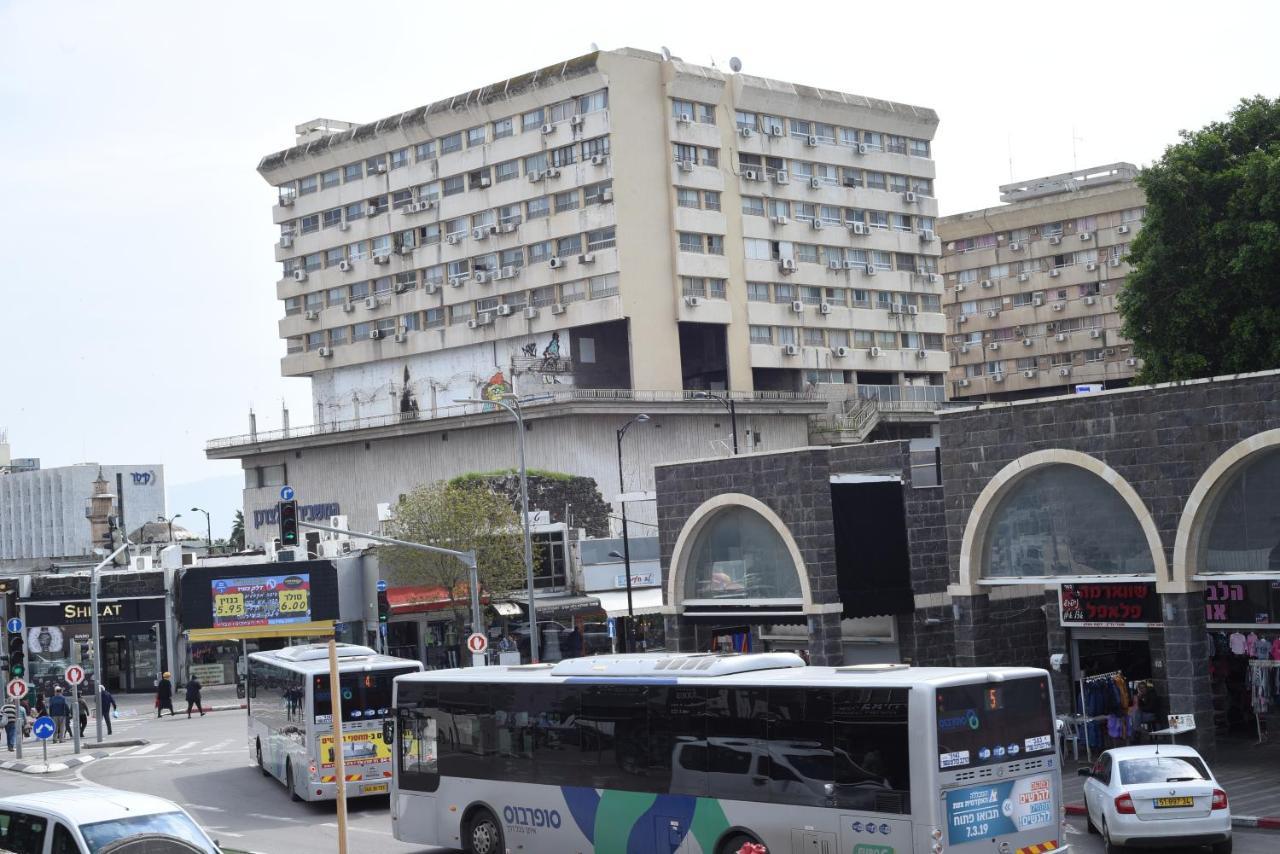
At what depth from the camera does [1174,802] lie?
64.0ft

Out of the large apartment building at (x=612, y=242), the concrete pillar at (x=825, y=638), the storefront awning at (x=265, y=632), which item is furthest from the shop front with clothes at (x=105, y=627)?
the concrete pillar at (x=825, y=638)

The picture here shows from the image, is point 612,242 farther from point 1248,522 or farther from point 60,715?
point 1248,522

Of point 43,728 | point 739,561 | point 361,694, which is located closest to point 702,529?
point 739,561

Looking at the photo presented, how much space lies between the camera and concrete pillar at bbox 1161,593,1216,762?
86.3 ft

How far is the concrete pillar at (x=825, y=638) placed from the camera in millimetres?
31797

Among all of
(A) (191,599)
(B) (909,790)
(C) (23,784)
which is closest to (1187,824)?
(B) (909,790)

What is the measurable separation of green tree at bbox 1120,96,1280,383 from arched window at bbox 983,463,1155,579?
23938 millimetres

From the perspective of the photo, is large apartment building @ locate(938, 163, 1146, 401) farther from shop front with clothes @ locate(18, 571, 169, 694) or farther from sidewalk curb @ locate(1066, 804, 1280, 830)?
sidewalk curb @ locate(1066, 804, 1280, 830)

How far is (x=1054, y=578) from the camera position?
28.4 meters

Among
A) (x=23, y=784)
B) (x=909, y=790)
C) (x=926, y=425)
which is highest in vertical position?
(x=926, y=425)

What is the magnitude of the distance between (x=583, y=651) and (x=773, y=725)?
1639 inches

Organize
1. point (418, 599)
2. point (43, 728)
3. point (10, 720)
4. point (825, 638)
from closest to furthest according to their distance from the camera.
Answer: point (825, 638), point (43, 728), point (10, 720), point (418, 599)

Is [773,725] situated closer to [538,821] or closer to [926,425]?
[538,821]

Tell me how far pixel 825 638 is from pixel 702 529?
15.1 feet
